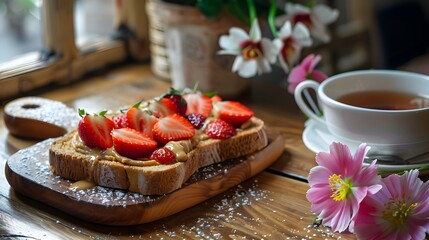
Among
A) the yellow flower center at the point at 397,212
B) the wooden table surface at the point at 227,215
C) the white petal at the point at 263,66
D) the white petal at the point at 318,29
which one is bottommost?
the wooden table surface at the point at 227,215

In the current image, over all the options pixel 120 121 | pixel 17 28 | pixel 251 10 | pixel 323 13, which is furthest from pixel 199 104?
pixel 17 28

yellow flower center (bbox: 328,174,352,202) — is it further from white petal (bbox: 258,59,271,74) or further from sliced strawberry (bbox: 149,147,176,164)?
white petal (bbox: 258,59,271,74)

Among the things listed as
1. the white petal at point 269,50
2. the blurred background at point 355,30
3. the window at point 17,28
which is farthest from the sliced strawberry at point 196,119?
the window at point 17,28

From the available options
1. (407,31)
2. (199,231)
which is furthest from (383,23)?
(199,231)

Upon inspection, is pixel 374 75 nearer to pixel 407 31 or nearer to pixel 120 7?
pixel 120 7

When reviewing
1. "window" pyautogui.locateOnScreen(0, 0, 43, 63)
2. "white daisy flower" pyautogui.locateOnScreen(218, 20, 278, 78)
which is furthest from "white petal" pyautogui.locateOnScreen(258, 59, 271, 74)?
"window" pyautogui.locateOnScreen(0, 0, 43, 63)

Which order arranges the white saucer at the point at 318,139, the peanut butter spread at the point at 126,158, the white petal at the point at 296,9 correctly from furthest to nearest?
1. the white petal at the point at 296,9
2. the white saucer at the point at 318,139
3. the peanut butter spread at the point at 126,158

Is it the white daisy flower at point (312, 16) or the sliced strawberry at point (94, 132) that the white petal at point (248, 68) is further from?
the sliced strawberry at point (94, 132)
